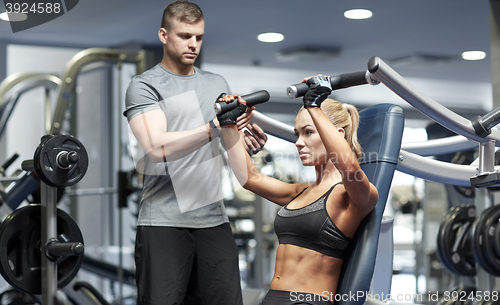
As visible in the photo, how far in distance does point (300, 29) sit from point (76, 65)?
2110 mm

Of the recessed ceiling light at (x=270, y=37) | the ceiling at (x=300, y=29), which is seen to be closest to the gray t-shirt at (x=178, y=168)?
the ceiling at (x=300, y=29)

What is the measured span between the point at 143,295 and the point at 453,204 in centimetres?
283

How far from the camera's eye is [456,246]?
3531 millimetres

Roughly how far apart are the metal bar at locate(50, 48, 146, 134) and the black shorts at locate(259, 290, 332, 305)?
239 centimetres

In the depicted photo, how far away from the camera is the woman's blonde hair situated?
68.4 inches

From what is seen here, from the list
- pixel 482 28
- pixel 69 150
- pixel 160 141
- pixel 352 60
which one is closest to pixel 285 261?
pixel 160 141

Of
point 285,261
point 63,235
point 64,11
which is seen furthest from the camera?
point 64,11

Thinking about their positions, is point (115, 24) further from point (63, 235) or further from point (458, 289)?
point (458, 289)

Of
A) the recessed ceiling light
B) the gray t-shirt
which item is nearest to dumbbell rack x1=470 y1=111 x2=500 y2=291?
the gray t-shirt

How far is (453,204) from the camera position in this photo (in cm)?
380

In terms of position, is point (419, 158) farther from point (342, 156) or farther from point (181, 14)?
point (181, 14)

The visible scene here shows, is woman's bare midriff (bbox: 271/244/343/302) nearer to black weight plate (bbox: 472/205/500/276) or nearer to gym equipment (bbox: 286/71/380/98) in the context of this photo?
gym equipment (bbox: 286/71/380/98)

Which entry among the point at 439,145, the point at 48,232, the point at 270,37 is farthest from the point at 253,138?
the point at 270,37

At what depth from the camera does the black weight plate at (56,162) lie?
2021 mm
